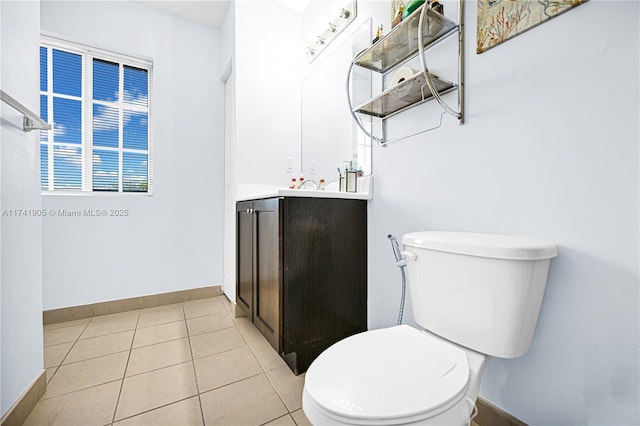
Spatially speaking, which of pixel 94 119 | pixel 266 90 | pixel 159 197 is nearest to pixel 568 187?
pixel 266 90

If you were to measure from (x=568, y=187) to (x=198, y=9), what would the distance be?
9.33 ft

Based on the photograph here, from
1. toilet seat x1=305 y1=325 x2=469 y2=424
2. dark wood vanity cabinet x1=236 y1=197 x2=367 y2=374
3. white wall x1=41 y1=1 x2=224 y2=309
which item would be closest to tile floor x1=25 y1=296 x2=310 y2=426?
dark wood vanity cabinet x1=236 y1=197 x2=367 y2=374

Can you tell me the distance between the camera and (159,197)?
7.60 ft

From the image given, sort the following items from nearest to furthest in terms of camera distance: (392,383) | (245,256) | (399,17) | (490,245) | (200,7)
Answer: (392,383) < (490,245) < (399,17) < (245,256) < (200,7)

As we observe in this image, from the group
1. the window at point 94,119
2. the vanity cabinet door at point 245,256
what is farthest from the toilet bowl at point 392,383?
the window at point 94,119

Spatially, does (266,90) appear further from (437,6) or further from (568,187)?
(568,187)

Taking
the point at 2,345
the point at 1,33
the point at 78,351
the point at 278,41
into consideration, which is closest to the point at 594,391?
the point at 2,345

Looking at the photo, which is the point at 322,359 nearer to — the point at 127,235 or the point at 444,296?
the point at 444,296

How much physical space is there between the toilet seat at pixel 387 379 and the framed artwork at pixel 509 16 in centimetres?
107

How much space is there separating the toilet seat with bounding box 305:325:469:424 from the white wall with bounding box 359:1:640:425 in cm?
36

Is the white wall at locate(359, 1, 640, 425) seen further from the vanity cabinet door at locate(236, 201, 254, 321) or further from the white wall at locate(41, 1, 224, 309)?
the white wall at locate(41, 1, 224, 309)

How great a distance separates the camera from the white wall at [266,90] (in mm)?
2072

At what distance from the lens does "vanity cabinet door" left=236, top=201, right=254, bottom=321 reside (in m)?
1.71

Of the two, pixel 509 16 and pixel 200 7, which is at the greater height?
pixel 200 7
